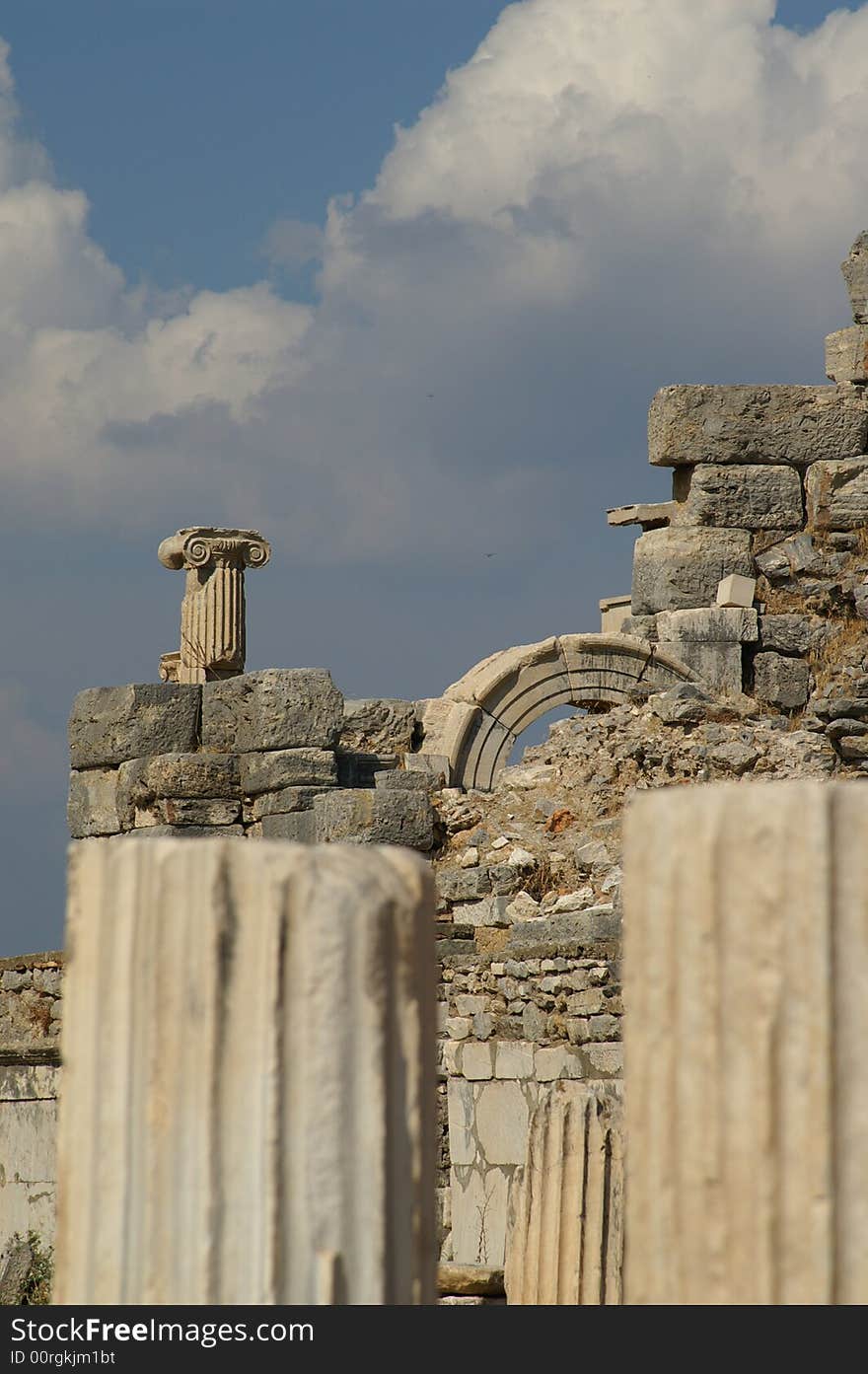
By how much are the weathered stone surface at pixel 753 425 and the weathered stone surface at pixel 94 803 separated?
412 cm

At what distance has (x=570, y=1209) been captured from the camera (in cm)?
585

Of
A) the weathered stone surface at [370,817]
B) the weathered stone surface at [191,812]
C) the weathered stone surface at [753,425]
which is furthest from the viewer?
the weathered stone surface at [753,425]

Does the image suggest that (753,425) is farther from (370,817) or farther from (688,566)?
(370,817)

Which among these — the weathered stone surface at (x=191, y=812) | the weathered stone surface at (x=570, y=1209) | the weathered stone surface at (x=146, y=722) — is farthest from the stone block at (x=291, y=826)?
the weathered stone surface at (x=570, y=1209)

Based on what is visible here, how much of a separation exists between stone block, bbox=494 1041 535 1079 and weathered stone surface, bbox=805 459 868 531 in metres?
4.84

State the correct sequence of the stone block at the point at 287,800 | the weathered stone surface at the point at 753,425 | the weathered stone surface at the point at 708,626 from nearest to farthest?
the stone block at the point at 287,800, the weathered stone surface at the point at 708,626, the weathered stone surface at the point at 753,425

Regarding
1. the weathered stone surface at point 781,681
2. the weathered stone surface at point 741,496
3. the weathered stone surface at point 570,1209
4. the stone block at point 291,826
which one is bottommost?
the weathered stone surface at point 570,1209

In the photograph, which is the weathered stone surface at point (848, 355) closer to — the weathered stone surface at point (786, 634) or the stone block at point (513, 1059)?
the weathered stone surface at point (786, 634)

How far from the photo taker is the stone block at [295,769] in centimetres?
1209

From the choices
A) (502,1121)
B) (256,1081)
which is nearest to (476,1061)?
(502,1121)

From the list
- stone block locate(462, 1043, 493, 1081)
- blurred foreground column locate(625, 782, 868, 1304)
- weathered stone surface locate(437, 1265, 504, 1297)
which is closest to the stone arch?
stone block locate(462, 1043, 493, 1081)

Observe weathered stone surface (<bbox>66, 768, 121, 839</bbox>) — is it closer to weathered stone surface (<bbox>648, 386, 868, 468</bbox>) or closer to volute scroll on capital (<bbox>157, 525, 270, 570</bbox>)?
volute scroll on capital (<bbox>157, 525, 270, 570</bbox>)

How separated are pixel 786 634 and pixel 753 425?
1398 millimetres

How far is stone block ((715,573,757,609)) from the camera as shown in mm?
13820
